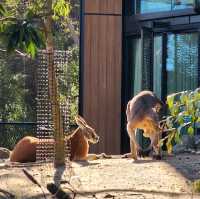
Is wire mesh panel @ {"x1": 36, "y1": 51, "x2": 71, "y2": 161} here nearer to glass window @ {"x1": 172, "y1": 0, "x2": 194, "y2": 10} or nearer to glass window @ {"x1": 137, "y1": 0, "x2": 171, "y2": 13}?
glass window @ {"x1": 172, "y1": 0, "x2": 194, "y2": 10}

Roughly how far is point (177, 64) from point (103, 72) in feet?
5.91

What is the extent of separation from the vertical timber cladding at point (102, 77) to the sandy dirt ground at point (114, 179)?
19.8ft

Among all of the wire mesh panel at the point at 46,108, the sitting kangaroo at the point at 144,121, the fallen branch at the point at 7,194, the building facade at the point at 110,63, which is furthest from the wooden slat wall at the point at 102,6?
the fallen branch at the point at 7,194

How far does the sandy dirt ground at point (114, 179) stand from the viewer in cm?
550

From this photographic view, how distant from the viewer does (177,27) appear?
12.2 meters

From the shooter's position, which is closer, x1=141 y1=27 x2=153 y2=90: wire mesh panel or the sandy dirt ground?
the sandy dirt ground

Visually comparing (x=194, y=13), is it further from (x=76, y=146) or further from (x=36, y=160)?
(x=36, y=160)

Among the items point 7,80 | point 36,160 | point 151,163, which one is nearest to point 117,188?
point 151,163

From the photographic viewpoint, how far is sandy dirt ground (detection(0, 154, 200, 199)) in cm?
550

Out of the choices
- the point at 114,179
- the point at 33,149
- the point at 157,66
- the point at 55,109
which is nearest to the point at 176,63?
the point at 157,66

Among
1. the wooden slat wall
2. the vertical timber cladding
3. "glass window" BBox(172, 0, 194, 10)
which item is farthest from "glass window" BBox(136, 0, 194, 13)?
the vertical timber cladding

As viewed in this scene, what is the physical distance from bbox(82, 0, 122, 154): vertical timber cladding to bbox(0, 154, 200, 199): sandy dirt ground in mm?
6041

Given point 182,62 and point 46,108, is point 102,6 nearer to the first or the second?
point 182,62

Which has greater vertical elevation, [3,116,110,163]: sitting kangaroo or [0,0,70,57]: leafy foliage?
[0,0,70,57]: leafy foliage
